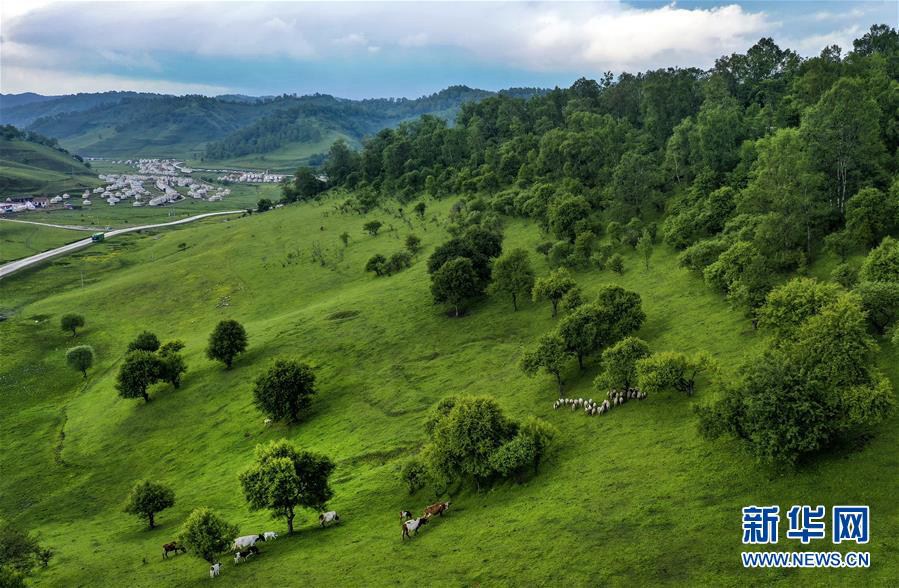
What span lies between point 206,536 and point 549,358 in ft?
128

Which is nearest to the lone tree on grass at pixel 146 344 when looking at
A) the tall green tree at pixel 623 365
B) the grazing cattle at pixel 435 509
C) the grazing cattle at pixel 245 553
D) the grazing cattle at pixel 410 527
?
the grazing cattle at pixel 245 553

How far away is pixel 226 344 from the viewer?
315 ft

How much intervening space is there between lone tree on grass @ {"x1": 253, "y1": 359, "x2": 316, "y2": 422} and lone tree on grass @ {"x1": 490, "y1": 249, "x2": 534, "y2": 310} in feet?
115

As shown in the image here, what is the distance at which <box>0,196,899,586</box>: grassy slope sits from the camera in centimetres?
3697

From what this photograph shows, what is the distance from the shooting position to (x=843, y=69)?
10444 cm

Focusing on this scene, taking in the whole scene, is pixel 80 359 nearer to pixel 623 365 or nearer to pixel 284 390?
pixel 284 390

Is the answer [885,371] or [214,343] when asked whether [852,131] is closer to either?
[885,371]

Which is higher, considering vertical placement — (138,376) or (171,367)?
(171,367)

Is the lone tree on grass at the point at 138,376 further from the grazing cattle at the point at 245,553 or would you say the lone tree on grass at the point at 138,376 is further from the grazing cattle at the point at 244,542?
the grazing cattle at the point at 245,553

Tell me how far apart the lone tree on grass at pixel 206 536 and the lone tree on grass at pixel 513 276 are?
59.4 m

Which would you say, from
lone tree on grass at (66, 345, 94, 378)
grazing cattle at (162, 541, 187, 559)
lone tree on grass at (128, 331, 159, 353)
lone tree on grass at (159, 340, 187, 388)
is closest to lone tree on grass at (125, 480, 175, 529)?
grazing cattle at (162, 541, 187, 559)

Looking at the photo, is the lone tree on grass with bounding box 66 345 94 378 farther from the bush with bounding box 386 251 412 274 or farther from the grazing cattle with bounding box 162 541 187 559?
the grazing cattle with bounding box 162 541 187 559

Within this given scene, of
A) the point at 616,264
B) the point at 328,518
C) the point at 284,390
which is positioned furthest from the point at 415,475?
the point at 616,264

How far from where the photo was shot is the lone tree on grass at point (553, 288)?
3469 inches
